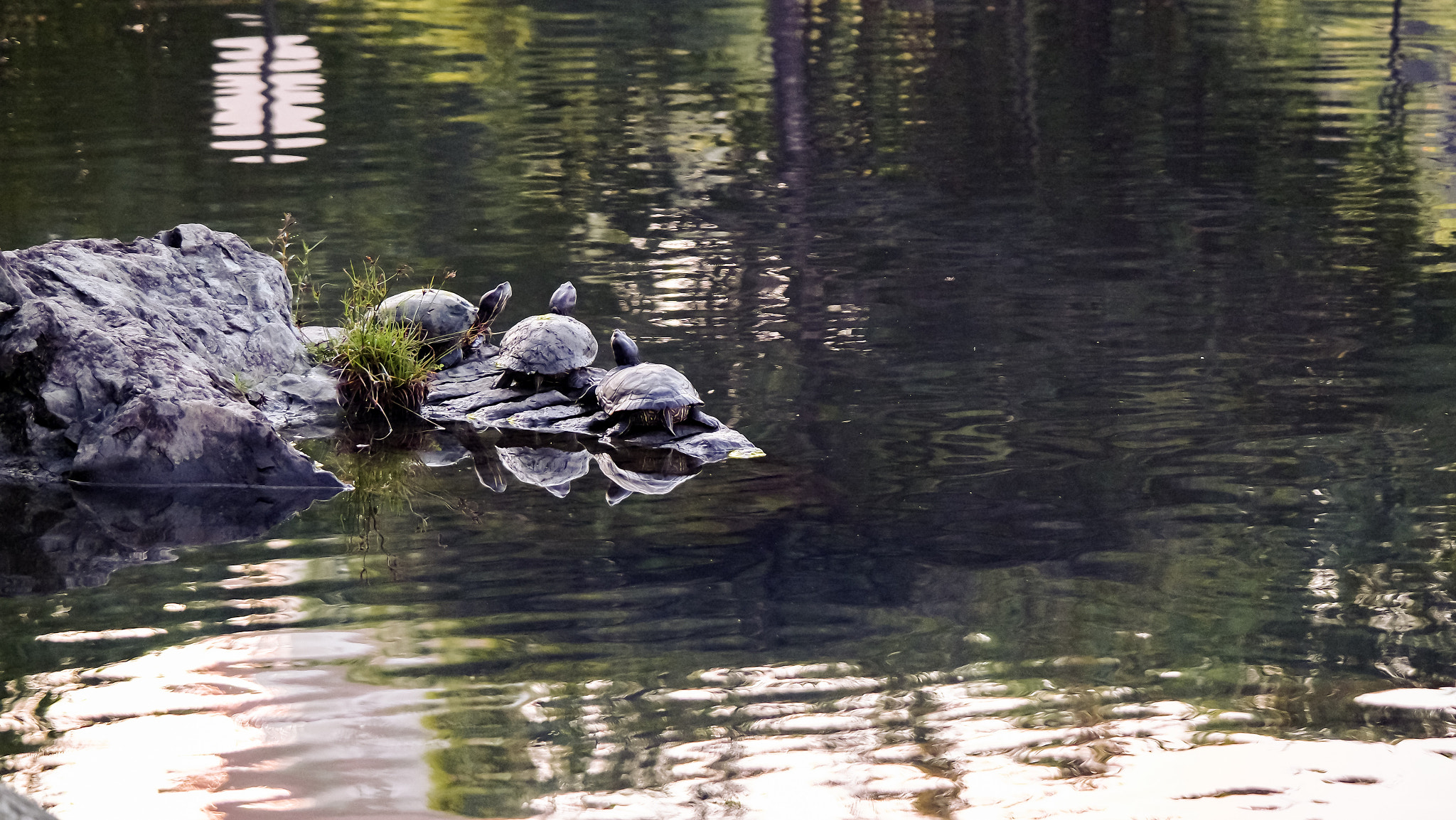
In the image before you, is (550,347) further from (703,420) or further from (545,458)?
(703,420)

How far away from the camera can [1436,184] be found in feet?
49.1

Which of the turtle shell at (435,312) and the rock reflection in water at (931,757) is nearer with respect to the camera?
the rock reflection in water at (931,757)

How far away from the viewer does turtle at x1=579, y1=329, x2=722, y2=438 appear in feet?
26.2

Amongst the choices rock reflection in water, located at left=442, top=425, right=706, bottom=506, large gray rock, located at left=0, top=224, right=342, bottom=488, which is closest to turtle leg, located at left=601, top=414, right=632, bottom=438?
rock reflection in water, located at left=442, top=425, right=706, bottom=506

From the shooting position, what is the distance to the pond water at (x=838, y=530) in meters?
4.89

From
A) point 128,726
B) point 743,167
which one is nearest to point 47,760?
point 128,726

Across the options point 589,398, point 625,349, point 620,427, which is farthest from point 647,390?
point 589,398

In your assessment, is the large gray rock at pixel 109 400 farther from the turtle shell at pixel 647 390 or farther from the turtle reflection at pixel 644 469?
the turtle shell at pixel 647 390

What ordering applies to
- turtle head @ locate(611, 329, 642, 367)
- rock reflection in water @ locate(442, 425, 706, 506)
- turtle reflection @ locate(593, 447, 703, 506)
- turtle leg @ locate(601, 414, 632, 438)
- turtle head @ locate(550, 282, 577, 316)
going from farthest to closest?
1. turtle head @ locate(550, 282, 577, 316)
2. turtle head @ locate(611, 329, 642, 367)
3. turtle leg @ locate(601, 414, 632, 438)
4. rock reflection in water @ locate(442, 425, 706, 506)
5. turtle reflection @ locate(593, 447, 703, 506)

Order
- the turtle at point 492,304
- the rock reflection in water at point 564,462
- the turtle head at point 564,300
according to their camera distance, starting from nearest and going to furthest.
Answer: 1. the rock reflection in water at point 564,462
2. the turtle head at point 564,300
3. the turtle at point 492,304

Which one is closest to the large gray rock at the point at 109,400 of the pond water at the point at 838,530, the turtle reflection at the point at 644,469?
the pond water at the point at 838,530

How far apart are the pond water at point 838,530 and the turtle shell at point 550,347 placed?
2.69ft

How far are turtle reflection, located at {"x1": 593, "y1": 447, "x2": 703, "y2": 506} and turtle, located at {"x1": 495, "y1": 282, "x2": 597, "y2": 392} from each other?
39.6 inches

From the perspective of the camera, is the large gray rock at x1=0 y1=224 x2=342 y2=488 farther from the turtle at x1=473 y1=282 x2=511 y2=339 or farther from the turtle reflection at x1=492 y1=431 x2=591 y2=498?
the turtle at x1=473 y1=282 x2=511 y2=339
